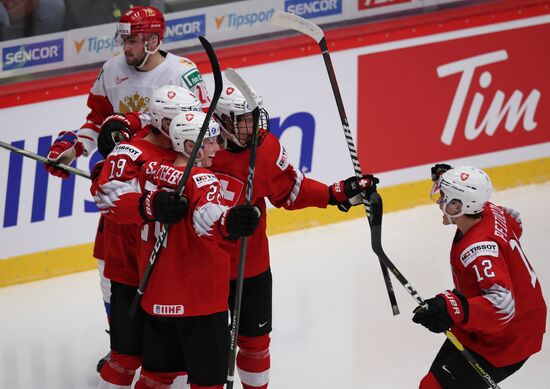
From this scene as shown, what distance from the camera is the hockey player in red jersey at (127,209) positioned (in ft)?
13.8

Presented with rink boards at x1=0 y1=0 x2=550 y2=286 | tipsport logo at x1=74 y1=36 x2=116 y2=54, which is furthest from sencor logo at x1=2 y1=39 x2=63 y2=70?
rink boards at x1=0 y1=0 x2=550 y2=286

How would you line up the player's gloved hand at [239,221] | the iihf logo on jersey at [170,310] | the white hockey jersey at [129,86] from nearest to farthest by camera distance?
1. the player's gloved hand at [239,221]
2. the iihf logo on jersey at [170,310]
3. the white hockey jersey at [129,86]

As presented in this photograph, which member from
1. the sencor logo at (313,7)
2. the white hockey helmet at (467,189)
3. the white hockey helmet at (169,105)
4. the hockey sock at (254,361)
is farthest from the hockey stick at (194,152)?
the sencor logo at (313,7)

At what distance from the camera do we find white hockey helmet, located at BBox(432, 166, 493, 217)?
4.11 meters

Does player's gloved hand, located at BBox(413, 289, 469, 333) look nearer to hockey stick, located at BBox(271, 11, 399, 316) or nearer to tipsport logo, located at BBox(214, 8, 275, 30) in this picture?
hockey stick, located at BBox(271, 11, 399, 316)

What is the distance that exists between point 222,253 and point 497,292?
0.91 metres

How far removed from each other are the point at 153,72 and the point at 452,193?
1649 millimetres

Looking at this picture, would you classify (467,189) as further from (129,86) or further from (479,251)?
(129,86)

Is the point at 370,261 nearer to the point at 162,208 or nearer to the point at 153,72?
the point at 153,72

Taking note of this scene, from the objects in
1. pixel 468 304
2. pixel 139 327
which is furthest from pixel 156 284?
pixel 468 304

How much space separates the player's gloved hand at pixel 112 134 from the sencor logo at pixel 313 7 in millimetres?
2400

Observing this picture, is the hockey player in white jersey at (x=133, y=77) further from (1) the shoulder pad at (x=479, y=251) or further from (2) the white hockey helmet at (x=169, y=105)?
(1) the shoulder pad at (x=479, y=251)

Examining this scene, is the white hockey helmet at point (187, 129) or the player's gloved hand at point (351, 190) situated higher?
the white hockey helmet at point (187, 129)

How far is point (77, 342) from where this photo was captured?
5.77m
